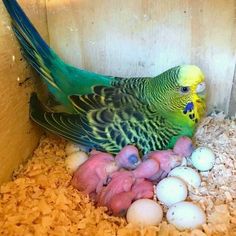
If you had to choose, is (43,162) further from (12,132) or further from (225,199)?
(225,199)

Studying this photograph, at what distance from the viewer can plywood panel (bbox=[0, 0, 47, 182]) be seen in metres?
1.07

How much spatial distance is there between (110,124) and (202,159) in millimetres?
274

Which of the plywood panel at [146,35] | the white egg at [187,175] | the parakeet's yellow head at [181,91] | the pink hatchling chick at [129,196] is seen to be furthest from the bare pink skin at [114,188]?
the plywood panel at [146,35]

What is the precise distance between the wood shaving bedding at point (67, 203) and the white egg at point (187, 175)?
0.02 metres

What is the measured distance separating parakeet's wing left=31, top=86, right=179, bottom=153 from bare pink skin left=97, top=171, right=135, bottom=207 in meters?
0.10

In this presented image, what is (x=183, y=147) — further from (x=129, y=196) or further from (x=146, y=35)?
(x=146, y=35)

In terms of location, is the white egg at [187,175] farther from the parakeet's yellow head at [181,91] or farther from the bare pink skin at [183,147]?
the parakeet's yellow head at [181,91]

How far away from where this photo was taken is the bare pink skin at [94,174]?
3.56 feet

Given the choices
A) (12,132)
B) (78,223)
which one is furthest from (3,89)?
(78,223)

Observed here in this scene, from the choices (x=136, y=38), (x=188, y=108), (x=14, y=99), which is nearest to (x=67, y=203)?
(x=14, y=99)

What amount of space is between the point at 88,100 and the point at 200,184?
15.1 inches

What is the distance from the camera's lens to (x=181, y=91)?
1161 mm

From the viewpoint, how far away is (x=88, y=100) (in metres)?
1.17

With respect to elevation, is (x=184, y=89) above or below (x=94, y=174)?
above
